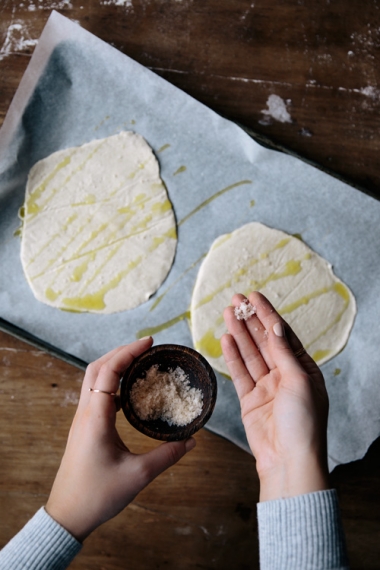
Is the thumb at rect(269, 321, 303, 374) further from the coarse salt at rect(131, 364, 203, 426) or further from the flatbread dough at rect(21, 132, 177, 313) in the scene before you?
the flatbread dough at rect(21, 132, 177, 313)

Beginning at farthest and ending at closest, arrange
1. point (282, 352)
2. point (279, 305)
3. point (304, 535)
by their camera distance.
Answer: point (279, 305), point (282, 352), point (304, 535)

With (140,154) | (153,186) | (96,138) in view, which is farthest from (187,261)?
(96,138)

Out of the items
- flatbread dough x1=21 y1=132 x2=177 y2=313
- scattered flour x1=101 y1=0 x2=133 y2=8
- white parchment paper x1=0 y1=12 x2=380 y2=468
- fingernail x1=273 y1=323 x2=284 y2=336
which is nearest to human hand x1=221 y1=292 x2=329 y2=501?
fingernail x1=273 y1=323 x2=284 y2=336

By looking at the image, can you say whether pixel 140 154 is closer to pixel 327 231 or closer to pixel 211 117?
pixel 211 117

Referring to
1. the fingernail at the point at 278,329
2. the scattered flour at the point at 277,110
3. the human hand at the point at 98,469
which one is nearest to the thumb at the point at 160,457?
the human hand at the point at 98,469

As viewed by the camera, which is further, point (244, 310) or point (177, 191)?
point (177, 191)

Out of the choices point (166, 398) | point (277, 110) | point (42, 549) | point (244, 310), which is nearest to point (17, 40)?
point (277, 110)

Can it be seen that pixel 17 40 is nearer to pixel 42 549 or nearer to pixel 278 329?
pixel 278 329
